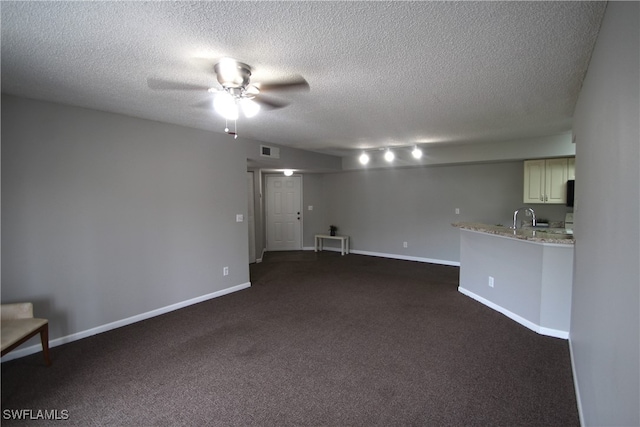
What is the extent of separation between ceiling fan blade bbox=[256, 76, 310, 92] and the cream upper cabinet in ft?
14.7

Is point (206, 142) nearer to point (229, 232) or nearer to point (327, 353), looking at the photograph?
point (229, 232)

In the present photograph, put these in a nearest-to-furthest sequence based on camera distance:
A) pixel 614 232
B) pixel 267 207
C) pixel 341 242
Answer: pixel 614 232
pixel 341 242
pixel 267 207

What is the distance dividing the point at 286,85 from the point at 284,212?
Result: 5.48 metres

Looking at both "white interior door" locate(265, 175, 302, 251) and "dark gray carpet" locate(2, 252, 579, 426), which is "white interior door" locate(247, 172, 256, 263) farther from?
"dark gray carpet" locate(2, 252, 579, 426)

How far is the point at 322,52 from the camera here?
1.98 meters

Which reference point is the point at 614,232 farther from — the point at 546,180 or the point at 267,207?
the point at 267,207

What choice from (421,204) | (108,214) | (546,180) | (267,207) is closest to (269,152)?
(108,214)

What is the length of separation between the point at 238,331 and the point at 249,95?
2426 millimetres

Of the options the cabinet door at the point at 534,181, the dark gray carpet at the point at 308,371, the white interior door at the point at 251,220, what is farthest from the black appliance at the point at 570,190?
the white interior door at the point at 251,220

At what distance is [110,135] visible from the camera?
3299 mm

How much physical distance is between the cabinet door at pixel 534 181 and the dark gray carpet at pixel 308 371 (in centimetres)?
249

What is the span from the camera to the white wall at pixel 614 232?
1.02 m

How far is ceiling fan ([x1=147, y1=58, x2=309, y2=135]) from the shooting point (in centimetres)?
214

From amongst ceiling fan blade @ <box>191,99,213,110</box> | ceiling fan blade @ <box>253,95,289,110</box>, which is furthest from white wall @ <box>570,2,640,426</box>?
ceiling fan blade @ <box>191,99,213,110</box>
